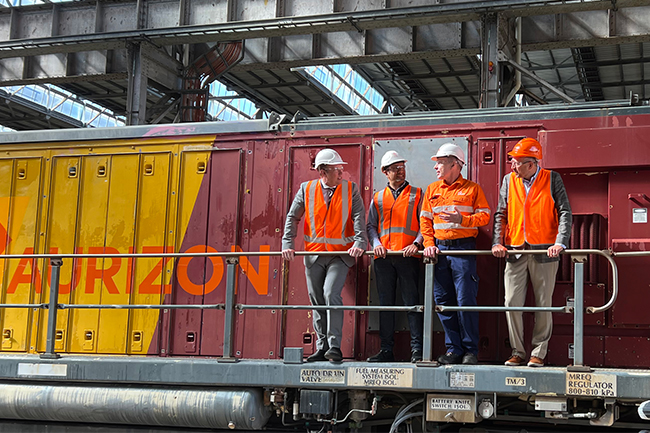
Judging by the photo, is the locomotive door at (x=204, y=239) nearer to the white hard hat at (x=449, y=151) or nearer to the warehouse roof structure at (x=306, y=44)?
the white hard hat at (x=449, y=151)

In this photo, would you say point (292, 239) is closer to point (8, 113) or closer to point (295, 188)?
point (295, 188)

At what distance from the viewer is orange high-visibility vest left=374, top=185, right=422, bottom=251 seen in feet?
22.4

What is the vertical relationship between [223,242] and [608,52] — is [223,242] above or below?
below

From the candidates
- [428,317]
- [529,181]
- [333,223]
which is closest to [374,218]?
[333,223]

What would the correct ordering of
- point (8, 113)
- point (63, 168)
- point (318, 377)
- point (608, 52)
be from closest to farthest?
point (318, 377) → point (63, 168) → point (608, 52) → point (8, 113)

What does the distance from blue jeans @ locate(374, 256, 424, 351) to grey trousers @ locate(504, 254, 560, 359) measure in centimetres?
83

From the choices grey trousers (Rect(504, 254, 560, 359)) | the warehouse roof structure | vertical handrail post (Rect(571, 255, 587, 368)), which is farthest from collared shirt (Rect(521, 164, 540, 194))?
the warehouse roof structure

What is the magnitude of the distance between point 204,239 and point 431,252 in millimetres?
2756

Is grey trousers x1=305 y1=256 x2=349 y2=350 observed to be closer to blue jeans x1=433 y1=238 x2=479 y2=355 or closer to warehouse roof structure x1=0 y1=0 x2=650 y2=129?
blue jeans x1=433 y1=238 x2=479 y2=355

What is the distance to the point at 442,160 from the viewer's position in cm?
672

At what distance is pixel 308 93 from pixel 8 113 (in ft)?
32.2

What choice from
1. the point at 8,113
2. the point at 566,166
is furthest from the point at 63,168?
the point at 8,113

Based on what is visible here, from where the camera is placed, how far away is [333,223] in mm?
6961

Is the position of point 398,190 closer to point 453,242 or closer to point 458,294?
point 453,242
